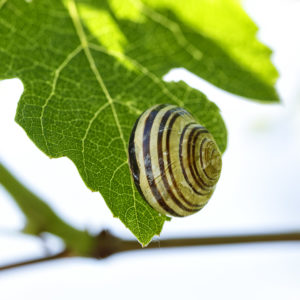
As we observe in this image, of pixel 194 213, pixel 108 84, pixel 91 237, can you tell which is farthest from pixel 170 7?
pixel 91 237

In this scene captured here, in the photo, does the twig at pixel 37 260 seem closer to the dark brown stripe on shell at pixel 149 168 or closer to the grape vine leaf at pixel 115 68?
the grape vine leaf at pixel 115 68

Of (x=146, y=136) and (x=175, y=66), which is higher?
(x=175, y=66)

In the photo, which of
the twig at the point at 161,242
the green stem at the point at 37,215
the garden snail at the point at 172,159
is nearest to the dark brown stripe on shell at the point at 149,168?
the garden snail at the point at 172,159

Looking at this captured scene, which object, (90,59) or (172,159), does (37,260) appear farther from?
(90,59)

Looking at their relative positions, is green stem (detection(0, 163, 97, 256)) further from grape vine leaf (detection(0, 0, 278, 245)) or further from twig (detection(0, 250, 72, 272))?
grape vine leaf (detection(0, 0, 278, 245))

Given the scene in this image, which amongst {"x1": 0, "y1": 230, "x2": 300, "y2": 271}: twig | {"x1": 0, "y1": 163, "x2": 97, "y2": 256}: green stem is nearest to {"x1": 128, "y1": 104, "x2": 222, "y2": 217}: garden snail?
{"x1": 0, "y1": 230, "x2": 300, "y2": 271}: twig

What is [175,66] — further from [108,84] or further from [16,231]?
[16,231]

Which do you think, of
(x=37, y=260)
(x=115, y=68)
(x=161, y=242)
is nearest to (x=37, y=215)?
(x=37, y=260)

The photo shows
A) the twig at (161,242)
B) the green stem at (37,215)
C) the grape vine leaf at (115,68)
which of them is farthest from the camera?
the green stem at (37,215)
